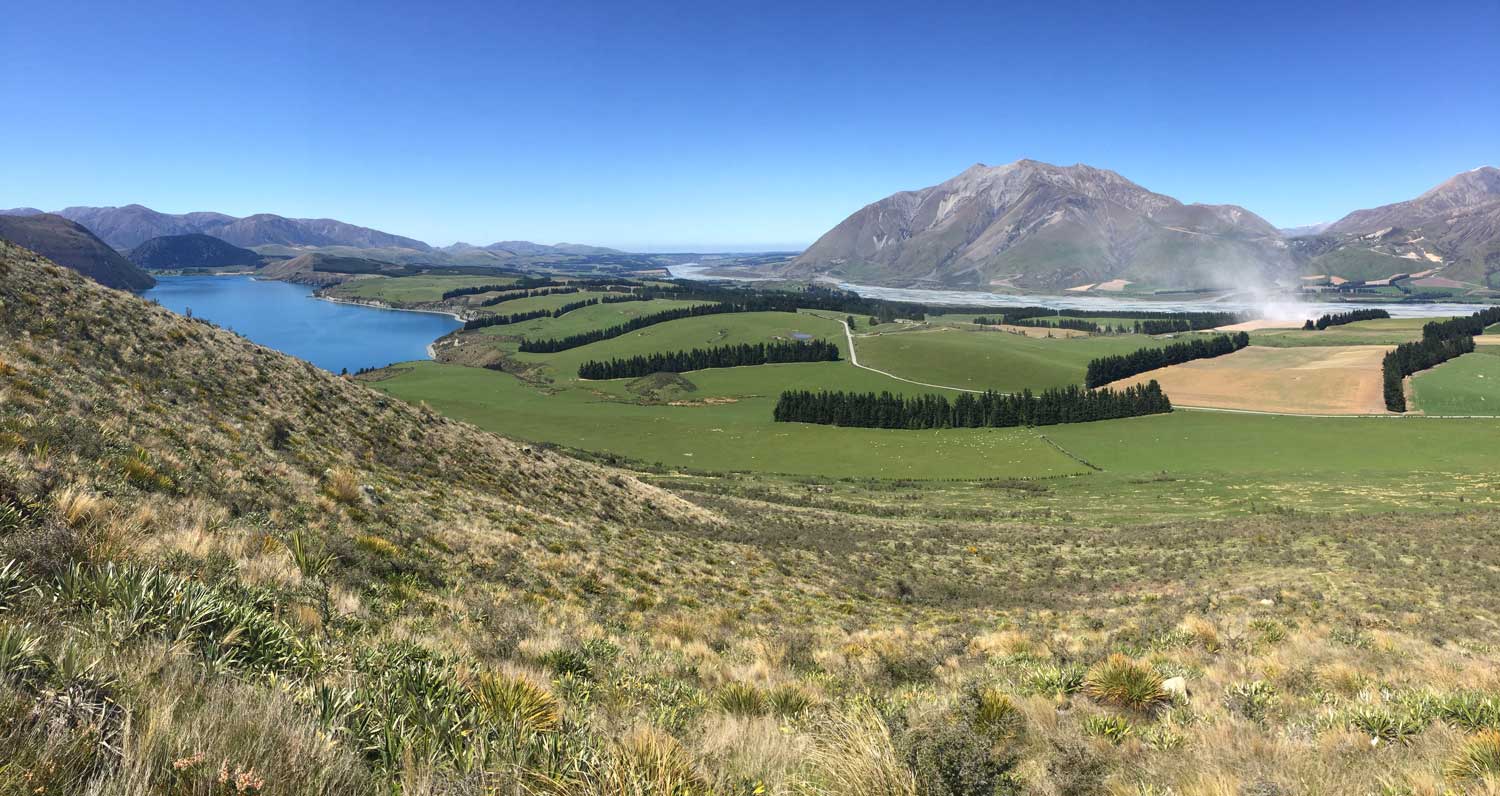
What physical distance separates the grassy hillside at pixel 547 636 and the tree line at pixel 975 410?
6594 centimetres

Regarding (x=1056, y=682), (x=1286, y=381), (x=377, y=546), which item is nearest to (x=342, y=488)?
(x=377, y=546)

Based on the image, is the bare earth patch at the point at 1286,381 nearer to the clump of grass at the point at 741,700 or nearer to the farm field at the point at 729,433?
the farm field at the point at 729,433

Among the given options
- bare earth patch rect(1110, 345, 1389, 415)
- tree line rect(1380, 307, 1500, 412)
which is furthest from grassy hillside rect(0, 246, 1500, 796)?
tree line rect(1380, 307, 1500, 412)

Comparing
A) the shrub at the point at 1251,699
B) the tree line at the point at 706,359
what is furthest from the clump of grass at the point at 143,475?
the tree line at the point at 706,359

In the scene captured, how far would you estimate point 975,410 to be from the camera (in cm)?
9125

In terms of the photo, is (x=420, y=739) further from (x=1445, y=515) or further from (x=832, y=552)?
(x=1445, y=515)

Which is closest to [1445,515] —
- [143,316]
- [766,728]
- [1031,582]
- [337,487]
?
[1031,582]

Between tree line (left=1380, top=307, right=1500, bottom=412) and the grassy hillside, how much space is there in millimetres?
84659

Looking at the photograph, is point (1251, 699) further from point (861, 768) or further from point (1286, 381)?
point (1286, 381)

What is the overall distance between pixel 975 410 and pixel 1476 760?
9168cm

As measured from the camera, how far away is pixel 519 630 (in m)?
9.06

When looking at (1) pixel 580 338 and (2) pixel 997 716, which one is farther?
(1) pixel 580 338

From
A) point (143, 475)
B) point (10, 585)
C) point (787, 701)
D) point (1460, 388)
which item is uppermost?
point (10, 585)

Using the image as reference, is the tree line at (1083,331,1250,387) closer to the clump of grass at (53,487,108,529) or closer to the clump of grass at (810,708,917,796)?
the clump of grass at (810,708,917,796)
